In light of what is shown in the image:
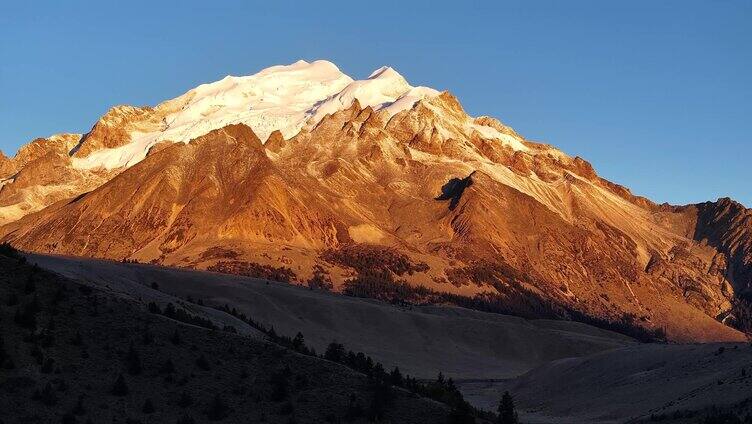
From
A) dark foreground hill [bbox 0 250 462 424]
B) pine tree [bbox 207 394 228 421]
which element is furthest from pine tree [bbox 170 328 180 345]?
pine tree [bbox 207 394 228 421]

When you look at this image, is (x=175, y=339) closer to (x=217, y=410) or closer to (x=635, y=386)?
(x=217, y=410)

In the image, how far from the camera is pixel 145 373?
128ft

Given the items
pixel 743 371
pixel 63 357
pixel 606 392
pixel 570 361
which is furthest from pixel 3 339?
pixel 570 361

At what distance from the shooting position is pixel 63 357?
126 ft

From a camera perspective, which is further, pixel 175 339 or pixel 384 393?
pixel 175 339

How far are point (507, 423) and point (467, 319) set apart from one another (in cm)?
11375

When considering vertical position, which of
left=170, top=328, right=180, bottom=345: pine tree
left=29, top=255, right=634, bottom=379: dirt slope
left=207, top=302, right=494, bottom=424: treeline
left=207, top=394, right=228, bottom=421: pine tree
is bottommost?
left=207, top=394, right=228, bottom=421: pine tree

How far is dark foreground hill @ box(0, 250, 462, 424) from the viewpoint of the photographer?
118 ft

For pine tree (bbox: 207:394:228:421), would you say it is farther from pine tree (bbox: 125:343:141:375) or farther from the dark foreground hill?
pine tree (bbox: 125:343:141:375)

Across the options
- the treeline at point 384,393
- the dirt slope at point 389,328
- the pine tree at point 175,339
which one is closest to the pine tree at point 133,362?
the pine tree at point 175,339

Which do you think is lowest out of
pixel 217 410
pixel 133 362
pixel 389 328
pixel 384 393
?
pixel 217 410

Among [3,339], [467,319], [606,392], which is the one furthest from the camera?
[467,319]

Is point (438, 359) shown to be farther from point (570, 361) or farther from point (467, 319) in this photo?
point (570, 361)

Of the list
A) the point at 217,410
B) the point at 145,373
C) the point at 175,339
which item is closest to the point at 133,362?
the point at 145,373
